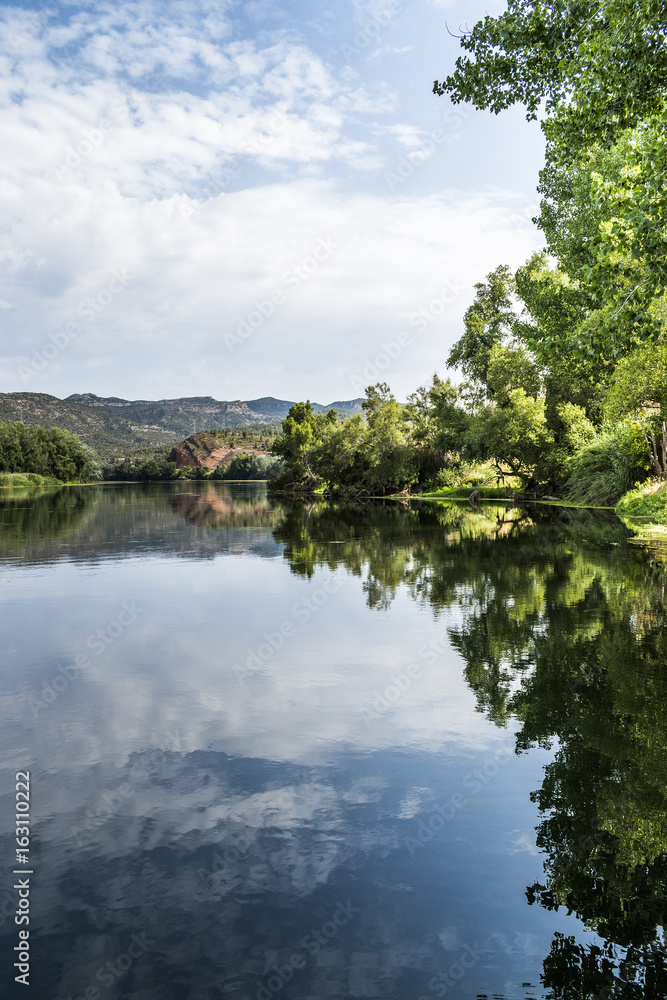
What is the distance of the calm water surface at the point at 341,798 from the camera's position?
157 inches

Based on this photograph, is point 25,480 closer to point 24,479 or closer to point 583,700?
point 24,479

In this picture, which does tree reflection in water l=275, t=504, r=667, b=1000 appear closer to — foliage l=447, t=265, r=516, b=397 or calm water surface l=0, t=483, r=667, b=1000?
calm water surface l=0, t=483, r=667, b=1000

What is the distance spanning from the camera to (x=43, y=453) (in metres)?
122

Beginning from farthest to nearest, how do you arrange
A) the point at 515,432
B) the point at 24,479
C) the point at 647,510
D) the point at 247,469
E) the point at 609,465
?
the point at 247,469
the point at 24,479
the point at 515,432
the point at 609,465
the point at 647,510

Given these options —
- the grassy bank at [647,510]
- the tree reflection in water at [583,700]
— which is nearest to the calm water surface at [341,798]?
the tree reflection in water at [583,700]

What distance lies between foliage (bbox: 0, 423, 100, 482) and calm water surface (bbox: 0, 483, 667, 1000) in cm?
11510

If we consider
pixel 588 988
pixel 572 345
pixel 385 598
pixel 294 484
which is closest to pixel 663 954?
pixel 588 988

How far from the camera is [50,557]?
22.5 metres

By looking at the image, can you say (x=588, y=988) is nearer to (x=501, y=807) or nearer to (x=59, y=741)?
(x=501, y=807)

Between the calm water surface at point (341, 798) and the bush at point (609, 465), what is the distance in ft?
85.8

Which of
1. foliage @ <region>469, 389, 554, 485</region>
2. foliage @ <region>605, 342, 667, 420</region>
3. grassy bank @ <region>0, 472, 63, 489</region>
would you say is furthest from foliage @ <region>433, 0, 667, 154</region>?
grassy bank @ <region>0, 472, 63, 489</region>

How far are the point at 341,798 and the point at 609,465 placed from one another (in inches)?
1611

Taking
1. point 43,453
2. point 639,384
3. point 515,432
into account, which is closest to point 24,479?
point 43,453

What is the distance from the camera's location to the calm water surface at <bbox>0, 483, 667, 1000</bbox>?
3992 mm
